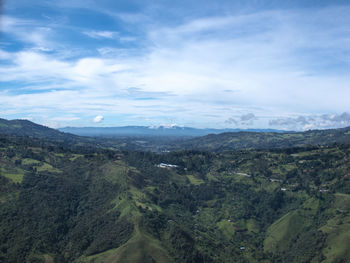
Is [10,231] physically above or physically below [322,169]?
below

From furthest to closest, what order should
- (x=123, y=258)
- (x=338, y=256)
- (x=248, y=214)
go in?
(x=248, y=214) → (x=338, y=256) → (x=123, y=258)

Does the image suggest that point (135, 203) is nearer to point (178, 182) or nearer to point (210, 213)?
point (210, 213)

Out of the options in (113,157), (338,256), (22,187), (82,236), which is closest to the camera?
(338,256)

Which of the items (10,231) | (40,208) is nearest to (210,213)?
(40,208)

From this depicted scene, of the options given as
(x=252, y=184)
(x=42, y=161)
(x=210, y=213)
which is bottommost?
(x=210, y=213)

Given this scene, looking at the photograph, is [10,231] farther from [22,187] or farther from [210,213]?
[210,213]

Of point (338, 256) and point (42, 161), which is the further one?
point (42, 161)
